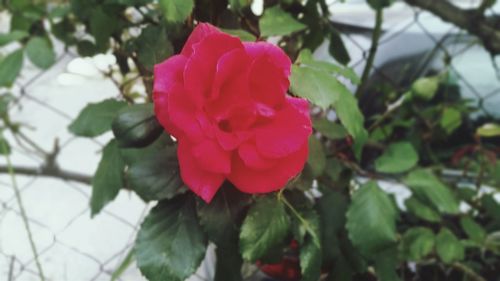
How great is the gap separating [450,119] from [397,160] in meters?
0.30

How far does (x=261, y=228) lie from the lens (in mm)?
594

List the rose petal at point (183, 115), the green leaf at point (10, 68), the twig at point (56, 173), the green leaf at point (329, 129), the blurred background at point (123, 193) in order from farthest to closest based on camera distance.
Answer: the twig at point (56, 173), the blurred background at point (123, 193), the green leaf at point (10, 68), the green leaf at point (329, 129), the rose petal at point (183, 115)

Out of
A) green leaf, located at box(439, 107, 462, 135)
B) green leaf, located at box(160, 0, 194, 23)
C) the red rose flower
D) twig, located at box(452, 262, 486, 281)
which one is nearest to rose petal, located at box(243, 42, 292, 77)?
the red rose flower

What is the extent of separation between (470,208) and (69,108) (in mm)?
1747

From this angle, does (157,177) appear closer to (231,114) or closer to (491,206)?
(231,114)

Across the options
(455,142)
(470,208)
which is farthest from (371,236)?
(455,142)

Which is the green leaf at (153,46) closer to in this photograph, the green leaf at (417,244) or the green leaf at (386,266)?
the green leaf at (386,266)

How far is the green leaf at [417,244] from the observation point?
36.5 inches

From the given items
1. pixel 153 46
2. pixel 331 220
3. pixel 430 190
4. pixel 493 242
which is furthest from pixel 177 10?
pixel 493 242

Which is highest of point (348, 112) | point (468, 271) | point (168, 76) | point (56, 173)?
point (168, 76)

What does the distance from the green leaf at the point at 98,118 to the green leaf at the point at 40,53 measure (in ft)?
0.70

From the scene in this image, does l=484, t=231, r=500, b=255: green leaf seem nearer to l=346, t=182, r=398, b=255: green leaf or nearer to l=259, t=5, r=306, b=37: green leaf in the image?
l=346, t=182, r=398, b=255: green leaf

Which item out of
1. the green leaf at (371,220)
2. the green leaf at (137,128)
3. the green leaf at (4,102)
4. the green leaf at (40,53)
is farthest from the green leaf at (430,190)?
the green leaf at (4,102)

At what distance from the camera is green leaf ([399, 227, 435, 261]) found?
36.5 inches
